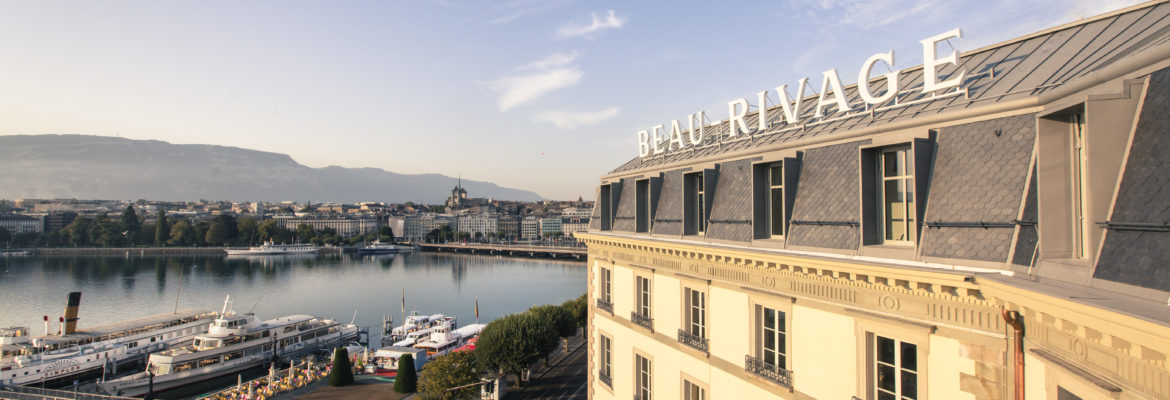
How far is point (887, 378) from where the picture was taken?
9.08 meters

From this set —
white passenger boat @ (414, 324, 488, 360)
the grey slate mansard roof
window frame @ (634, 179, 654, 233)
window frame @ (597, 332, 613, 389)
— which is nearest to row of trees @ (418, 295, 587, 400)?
white passenger boat @ (414, 324, 488, 360)

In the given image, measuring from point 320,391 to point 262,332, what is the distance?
16672mm

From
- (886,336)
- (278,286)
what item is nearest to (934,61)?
(886,336)

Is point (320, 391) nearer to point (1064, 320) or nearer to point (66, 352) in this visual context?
point (66, 352)

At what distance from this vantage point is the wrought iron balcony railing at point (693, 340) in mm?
13562

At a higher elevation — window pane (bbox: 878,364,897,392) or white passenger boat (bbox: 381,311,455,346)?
window pane (bbox: 878,364,897,392)

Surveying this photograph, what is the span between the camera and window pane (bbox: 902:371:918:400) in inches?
338

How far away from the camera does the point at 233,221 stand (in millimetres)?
198125

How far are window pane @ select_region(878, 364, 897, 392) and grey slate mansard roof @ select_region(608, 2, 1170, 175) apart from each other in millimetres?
3859

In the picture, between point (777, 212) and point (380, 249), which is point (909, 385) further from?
point (380, 249)

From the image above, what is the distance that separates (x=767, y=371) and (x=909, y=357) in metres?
3.24

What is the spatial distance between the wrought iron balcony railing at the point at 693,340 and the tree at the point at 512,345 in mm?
22223

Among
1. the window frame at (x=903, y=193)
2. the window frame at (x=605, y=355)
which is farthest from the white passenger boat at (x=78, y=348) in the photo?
the window frame at (x=903, y=193)

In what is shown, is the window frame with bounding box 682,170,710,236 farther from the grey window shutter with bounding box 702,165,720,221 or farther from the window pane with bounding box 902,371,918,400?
the window pane with bounding box 902,371,918,400
